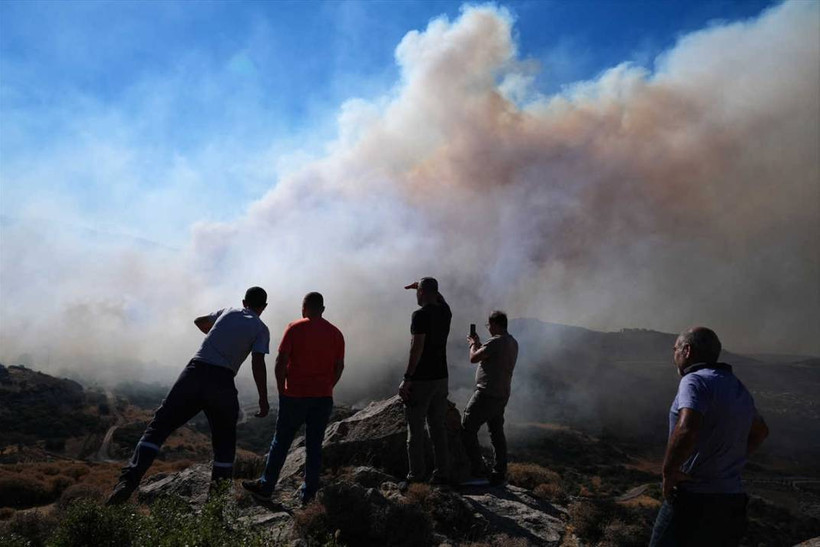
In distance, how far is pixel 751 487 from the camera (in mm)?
44750

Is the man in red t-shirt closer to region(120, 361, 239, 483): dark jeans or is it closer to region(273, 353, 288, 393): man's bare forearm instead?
region(273, 353, 288, 393): man's bare forearm

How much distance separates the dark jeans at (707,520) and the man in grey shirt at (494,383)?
403cm

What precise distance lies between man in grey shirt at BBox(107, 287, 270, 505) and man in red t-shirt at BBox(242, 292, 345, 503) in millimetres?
284

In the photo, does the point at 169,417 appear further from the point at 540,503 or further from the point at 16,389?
the point at 16,389

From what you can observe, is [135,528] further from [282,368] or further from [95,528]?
[282,368]

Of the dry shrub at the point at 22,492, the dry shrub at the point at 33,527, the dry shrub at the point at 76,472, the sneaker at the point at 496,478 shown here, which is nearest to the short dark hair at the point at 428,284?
the sneaker at the point at 496,478

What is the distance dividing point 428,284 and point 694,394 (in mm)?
3980

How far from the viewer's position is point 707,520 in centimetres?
345

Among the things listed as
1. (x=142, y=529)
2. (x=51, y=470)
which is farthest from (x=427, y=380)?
(x=51, y=470)

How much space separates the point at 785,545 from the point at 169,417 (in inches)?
1034

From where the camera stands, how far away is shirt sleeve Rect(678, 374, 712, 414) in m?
3.39

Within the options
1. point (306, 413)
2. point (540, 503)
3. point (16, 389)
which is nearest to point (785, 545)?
point (540, 503)

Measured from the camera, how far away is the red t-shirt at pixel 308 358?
6.10m

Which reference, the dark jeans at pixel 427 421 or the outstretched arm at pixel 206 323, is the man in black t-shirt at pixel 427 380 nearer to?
the dark jeans at pixel 427 421
